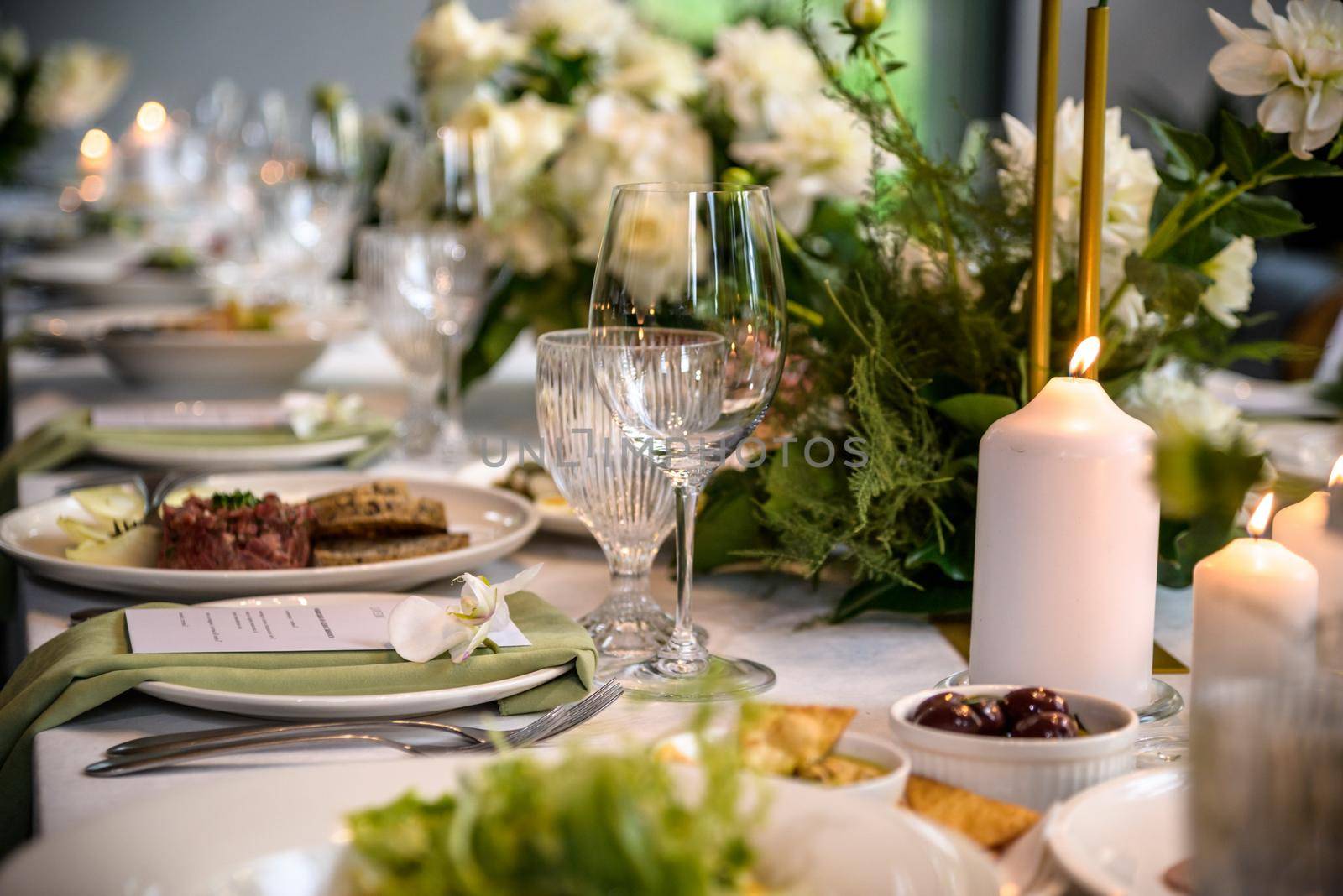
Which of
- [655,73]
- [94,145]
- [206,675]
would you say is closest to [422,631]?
[206,675]

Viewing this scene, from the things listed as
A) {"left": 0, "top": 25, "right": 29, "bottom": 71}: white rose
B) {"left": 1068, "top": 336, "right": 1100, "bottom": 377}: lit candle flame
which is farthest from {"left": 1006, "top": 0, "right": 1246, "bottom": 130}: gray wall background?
{"left": 1068, "top": 336, "right": 1100, "bottom": 377}: lit candle flame

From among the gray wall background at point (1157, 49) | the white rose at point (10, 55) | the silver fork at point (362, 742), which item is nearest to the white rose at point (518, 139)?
the silver fork at point (362, 742)

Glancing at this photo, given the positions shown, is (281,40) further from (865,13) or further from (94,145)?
(865,13)

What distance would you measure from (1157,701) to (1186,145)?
0.43 m

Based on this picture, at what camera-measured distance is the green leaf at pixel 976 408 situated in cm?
101

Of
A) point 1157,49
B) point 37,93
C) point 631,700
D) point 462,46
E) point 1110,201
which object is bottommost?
point 631,700

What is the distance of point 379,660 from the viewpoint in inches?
33.8

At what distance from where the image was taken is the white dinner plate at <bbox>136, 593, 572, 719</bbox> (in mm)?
790

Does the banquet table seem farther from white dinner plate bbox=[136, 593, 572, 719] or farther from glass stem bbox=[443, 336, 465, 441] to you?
glass stem bbox=[443, 336, 465, 441]

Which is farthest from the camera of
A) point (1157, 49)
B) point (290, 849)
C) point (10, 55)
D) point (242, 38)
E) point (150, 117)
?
point (242, 38)

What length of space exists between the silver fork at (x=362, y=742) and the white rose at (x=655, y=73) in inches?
45.9

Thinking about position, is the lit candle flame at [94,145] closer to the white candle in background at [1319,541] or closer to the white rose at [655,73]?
→ the white rose at [655,73]

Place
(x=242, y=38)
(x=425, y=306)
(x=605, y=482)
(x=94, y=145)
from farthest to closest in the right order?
(x=242, y=38)
(x=94, y=145)
(x=425, y=306)
(x=605, y=482)

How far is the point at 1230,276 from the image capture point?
114 cm
